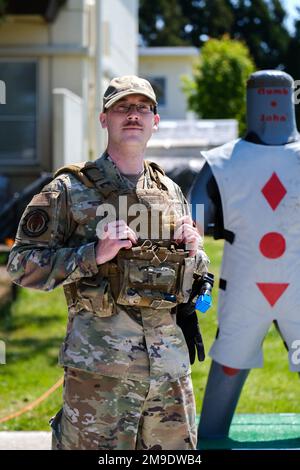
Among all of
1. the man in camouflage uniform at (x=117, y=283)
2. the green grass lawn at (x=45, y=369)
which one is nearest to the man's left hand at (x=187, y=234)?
the man in camouflage uniform at (x=117, y=283)

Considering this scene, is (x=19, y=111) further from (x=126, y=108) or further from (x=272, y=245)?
(x=126, y=108)

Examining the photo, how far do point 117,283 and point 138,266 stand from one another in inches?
3.6

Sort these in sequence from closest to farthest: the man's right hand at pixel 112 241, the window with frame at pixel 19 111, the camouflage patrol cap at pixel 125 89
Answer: the man's right hand at pixel 112 241, the camouflage patrol cap at pixel 125 89, the window with frame at pixel 19 111

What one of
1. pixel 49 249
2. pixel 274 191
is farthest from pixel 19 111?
pixel 49 249

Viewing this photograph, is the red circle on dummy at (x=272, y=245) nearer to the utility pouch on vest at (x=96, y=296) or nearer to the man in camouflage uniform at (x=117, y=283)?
the man in camouflage uniform at (x=117, y=283)

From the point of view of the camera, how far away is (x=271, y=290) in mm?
4438

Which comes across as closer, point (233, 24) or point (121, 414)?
point (121, 414)

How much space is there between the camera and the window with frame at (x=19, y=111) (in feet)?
Answer: 46.4

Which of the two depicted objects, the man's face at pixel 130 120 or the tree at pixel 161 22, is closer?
the man's face at pixel 130 120

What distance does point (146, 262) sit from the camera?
9.98ft

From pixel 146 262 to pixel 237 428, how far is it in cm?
213

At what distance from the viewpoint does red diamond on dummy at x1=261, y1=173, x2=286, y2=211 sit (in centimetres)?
443

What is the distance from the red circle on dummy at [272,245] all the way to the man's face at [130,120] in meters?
1.44

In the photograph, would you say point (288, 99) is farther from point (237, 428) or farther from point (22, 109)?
point (22, 109)
